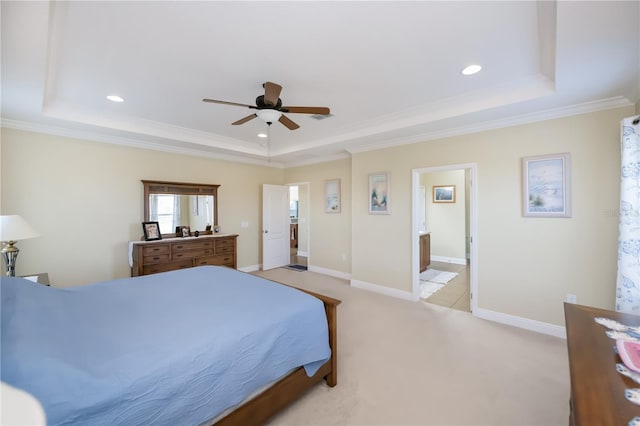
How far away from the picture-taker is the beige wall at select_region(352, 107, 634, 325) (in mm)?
2797

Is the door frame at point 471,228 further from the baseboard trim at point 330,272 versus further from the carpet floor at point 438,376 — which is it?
the baseboard trim at point 330,272

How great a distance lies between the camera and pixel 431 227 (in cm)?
715

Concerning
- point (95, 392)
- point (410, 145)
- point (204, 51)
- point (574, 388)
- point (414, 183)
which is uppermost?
point (204, 51)

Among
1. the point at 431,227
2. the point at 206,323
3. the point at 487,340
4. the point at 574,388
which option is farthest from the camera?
the point at 431,227

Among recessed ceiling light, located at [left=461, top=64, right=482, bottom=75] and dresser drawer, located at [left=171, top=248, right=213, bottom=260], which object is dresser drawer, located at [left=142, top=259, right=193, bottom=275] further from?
recessed ceiling light, located at [left=461, top=64, right=482, bottom=75]

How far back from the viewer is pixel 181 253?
4406 mm

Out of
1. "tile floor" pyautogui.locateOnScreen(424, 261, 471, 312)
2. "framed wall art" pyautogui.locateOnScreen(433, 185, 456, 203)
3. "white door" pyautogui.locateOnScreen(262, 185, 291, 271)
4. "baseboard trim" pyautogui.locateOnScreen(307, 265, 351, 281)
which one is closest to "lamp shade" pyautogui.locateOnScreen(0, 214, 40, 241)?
"white door" pyautogui.locateOnScreen(262, 185, 291, 271)

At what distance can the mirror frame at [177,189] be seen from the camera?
172 inches

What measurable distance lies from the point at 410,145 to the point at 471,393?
3227 mm

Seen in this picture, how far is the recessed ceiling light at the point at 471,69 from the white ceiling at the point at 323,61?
65 mm

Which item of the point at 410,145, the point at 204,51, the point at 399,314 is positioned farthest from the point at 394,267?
the point at 204,51

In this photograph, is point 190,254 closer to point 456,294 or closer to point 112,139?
point 112,139

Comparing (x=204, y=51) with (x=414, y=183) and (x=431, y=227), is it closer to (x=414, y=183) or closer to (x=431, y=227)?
(x=414, y=183)

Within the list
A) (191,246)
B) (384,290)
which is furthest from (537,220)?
(191,246)
